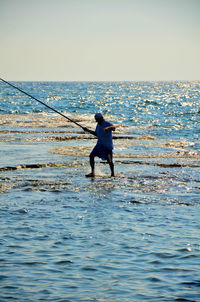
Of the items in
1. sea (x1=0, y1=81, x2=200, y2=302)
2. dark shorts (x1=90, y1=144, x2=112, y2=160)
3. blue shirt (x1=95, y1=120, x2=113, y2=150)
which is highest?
blue shirt (x1=95, y1=120, x2=113, y2=150)

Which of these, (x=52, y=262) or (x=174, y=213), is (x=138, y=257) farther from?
(x=174, y=213)

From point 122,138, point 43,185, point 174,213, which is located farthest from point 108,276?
point 122,138

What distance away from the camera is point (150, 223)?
757cm

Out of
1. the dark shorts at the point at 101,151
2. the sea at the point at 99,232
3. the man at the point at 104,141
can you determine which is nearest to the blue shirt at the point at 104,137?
the man at the point at 104,141

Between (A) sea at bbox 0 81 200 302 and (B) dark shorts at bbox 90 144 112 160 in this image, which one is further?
(B) dark shorts at bbox 90 144 112 160

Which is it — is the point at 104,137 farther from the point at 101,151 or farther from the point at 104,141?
the point at 101,151

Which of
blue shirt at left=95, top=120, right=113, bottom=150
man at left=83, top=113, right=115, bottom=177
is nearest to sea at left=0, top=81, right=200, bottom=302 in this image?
man at left=83, top=113, right=115, bottom=177

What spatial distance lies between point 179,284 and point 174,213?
9.52 ft

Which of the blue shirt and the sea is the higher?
the blue shirt

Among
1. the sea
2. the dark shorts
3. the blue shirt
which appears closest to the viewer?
the sea

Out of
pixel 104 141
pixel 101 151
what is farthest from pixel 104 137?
pixel 101 151

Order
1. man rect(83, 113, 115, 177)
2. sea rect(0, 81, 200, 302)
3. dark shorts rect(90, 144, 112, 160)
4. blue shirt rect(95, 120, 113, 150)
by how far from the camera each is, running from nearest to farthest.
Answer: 1. sea rect(0, 81, 200, 302)
2. man rect(83, 113, 115, 177)
3. blue shirt rect(95, 120, 113, 150)
4. dark shorts rect(90, 144, 112, 160)

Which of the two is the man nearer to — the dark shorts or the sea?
the dark shorts

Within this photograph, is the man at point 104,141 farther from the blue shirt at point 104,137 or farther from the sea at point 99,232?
the sea at point 99,232
